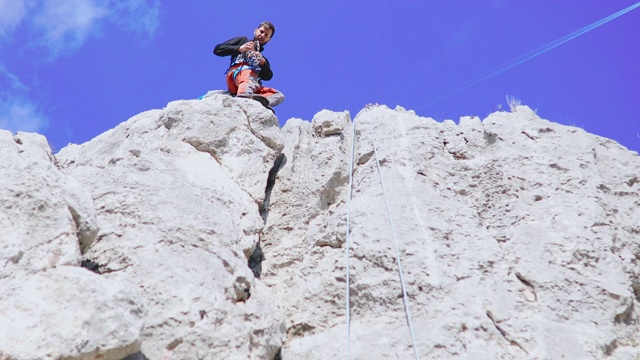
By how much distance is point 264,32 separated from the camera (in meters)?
10.8

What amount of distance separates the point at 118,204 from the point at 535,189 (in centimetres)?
490

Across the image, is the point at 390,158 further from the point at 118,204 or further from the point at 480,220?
the point at 118,204

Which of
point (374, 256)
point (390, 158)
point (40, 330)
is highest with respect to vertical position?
point (390, 158)

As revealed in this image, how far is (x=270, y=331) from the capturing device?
17.3 feet

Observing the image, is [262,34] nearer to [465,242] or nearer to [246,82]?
[246,82]

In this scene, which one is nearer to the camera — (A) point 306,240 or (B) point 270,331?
(B) point 270,331

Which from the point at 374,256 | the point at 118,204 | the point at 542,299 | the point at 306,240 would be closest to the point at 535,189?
the point at 542,299

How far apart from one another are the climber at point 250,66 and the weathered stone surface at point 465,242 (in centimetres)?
166

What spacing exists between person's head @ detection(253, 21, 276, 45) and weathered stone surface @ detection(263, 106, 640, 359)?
3.13 m

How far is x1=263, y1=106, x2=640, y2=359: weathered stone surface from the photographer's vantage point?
5.27 m

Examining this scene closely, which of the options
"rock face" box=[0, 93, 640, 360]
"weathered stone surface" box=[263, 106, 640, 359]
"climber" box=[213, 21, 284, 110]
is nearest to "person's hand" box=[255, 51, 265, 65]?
"climber" box=[213, 21, 284, 110]

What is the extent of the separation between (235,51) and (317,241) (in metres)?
5.27

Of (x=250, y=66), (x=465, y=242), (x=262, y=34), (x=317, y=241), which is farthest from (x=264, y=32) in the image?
(x=465, y=242)

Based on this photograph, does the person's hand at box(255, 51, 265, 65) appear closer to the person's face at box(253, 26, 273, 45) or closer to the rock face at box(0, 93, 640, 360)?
the person's face at box(253, 26, 273, 45)
